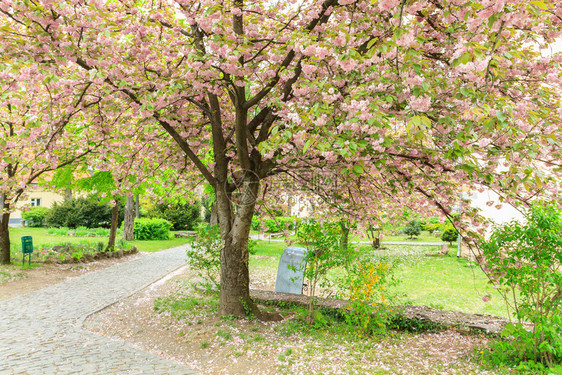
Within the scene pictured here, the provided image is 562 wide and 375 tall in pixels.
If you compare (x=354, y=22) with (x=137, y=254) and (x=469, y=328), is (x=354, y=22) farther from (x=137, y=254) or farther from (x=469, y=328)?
(x=137, y=254)

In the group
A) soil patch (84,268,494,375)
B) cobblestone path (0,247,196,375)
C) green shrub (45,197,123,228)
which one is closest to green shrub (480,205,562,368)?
soil patch (84,268,494,375)

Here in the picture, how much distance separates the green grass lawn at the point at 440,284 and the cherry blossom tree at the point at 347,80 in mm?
2268

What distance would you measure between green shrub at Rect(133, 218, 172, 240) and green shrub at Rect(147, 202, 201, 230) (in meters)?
2.82

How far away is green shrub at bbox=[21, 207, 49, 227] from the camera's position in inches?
1129

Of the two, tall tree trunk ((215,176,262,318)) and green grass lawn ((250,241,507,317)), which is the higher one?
tall tree trunk ((215,176,262,318))

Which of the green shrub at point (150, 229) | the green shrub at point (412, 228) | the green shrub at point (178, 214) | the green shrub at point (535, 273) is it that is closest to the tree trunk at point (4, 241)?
the green shrub at point (150, 229)

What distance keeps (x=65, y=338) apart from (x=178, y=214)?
2376 centimetres

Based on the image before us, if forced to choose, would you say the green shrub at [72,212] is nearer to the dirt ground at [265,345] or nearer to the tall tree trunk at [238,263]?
the dirt ground at [265,345]

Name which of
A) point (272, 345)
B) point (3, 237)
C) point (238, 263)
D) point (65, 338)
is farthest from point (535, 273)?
point (3, 237)

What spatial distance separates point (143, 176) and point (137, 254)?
31.5ft

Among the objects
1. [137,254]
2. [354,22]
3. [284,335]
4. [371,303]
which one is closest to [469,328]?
[371,303]

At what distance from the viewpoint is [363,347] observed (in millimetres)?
5227

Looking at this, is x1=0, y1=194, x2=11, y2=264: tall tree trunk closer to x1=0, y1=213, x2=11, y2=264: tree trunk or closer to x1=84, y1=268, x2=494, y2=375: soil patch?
x1=0, y1=213, x2=11, y2=264: tree trunk

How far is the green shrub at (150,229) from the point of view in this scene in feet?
76.7
